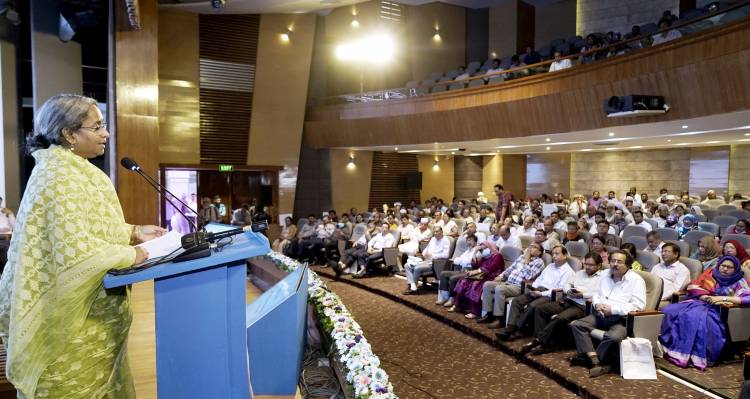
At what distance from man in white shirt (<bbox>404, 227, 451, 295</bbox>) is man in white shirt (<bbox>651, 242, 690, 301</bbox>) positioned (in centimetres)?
289

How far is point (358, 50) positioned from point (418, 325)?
9.32 metres

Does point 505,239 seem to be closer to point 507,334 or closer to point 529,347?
point 507,334

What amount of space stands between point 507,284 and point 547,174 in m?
13.2

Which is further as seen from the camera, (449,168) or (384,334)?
(449,168)

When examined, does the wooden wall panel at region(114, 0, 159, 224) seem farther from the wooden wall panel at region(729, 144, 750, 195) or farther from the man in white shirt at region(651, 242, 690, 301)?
the wooden wall panel at region(729, 144, 750, 195)

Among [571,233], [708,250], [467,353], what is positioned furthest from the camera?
[571,233]

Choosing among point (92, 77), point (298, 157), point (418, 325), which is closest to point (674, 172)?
point (298, 157)

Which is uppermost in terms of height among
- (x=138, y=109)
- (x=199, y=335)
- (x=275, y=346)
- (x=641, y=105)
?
(x=641, y=105)

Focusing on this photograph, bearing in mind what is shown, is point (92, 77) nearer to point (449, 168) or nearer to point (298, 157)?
point (298, 157)

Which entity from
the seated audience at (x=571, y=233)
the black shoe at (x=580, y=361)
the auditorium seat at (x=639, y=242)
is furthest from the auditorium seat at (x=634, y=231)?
the black shoe at (x=580, y=361)

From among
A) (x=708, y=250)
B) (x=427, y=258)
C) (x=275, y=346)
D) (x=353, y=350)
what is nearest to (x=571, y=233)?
(x=708, y=250)

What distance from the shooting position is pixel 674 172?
585 inches

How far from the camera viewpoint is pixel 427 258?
7348 mm

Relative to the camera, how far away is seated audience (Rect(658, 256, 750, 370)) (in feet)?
12.9
